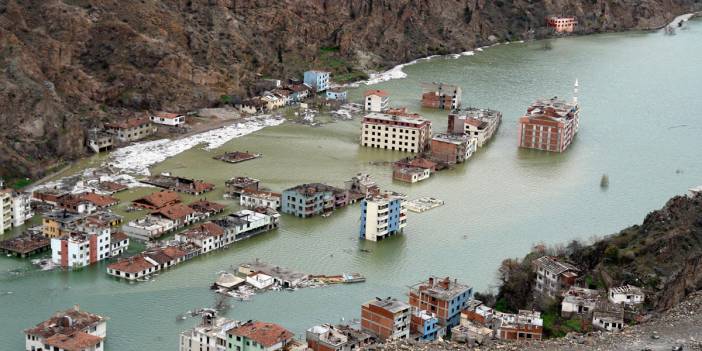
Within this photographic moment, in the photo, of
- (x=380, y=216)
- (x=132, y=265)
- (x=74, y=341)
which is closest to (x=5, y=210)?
(x=132, y=265)

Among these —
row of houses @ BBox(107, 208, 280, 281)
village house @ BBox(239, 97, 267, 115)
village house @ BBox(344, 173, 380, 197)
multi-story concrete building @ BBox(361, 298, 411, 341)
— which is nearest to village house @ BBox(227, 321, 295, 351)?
multi-story concrete building @ BBox(361, 298, 411, 341)

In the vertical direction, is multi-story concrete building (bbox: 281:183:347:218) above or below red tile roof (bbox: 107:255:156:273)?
above

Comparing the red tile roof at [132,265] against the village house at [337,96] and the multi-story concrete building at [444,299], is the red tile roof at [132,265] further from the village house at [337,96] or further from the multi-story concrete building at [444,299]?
the village house at [337,96]

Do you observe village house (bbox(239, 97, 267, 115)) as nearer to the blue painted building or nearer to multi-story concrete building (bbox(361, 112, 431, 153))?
the blue painted building

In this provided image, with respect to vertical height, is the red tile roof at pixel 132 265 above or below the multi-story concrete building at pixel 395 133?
below

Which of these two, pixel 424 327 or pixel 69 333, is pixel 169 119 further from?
pixel 424 327

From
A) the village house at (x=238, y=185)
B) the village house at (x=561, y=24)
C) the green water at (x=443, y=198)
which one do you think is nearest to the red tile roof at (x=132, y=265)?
the green water at (x=443, y=198)

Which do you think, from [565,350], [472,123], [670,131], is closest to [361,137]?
[472,123]
